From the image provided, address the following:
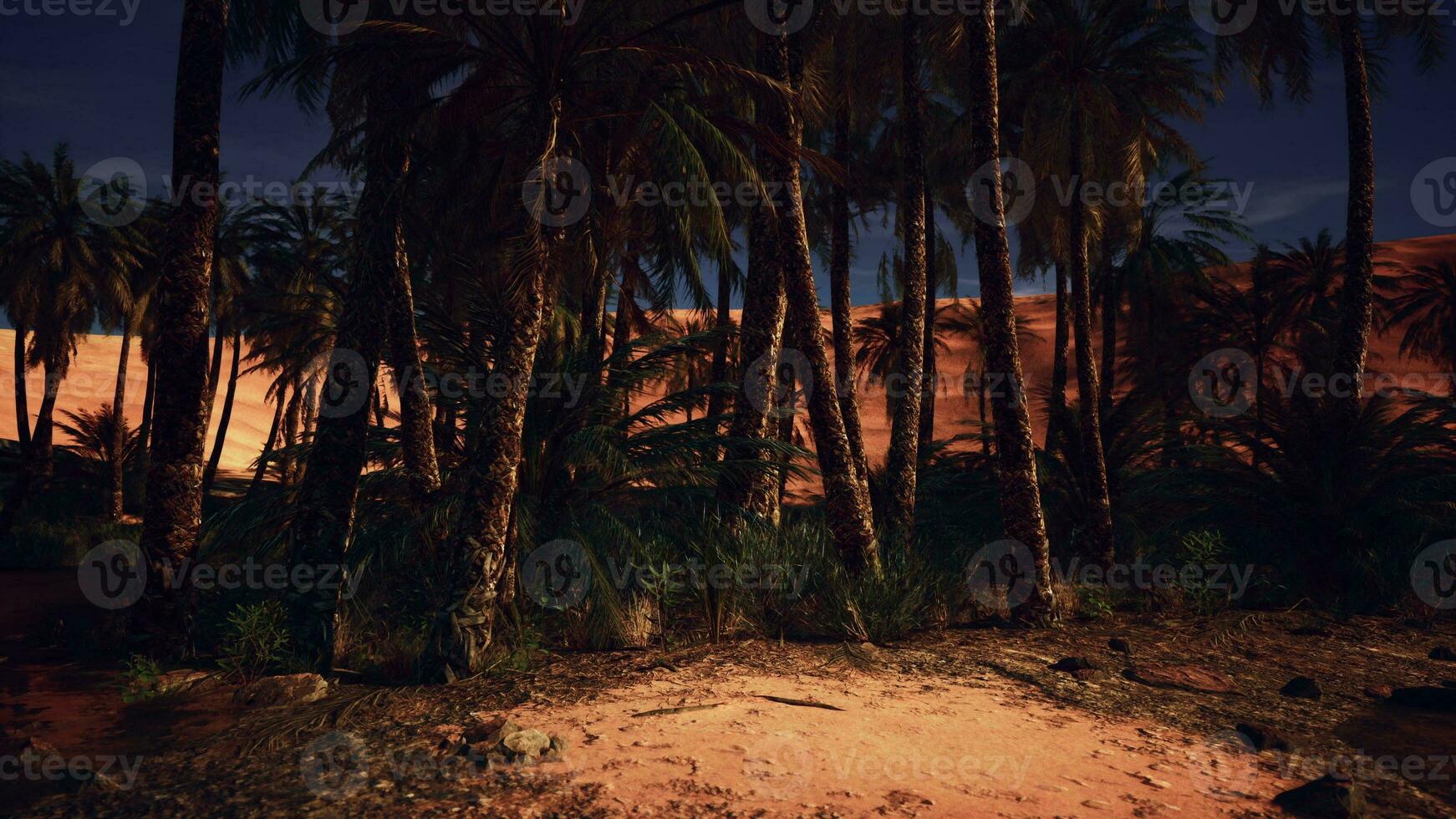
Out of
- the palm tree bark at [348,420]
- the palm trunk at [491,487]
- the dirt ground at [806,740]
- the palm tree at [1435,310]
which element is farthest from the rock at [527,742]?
the palm tree at [1435,310]

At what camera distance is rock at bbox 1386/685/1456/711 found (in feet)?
22.6

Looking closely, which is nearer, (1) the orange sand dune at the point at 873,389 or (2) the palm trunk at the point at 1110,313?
(2) the palm trunk at the point at 1110,313

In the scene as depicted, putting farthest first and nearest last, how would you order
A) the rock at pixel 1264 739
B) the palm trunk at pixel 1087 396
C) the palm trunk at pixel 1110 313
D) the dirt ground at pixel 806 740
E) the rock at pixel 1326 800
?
1. the palm trunk at pixel 1110 313
2. the palm trunk at pixel 1087 396
3. the rock at pixel 1264 739
4. the dirt ground at pixel 806 740
5. the rock at pixel 1326 800

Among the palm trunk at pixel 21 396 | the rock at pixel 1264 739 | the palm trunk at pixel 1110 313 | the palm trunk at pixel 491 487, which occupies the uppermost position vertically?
the palm trunk at pixel 1110 313

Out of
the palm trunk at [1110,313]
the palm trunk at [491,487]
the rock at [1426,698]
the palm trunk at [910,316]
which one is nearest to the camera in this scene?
the rock at [1426,698]

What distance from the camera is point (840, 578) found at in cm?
938

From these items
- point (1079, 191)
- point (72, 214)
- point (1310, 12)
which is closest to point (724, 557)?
point (1079, 191)

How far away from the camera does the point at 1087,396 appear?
50.3 ft

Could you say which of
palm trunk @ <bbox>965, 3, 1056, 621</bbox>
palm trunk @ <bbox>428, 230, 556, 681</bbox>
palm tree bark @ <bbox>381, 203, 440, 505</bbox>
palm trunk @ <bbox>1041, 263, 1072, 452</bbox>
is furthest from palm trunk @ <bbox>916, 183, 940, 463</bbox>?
palm trunk @ <bbox>428, 230, 556, 681</bbox>

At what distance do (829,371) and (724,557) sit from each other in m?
2.84

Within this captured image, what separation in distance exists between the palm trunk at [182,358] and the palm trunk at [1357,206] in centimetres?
1639

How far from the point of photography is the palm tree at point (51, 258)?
2383 centimetres

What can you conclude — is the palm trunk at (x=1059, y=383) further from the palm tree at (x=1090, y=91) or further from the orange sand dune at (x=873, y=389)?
the orange sand dune at (x=873, y=389)

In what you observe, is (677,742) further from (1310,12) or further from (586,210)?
(1310,12)
